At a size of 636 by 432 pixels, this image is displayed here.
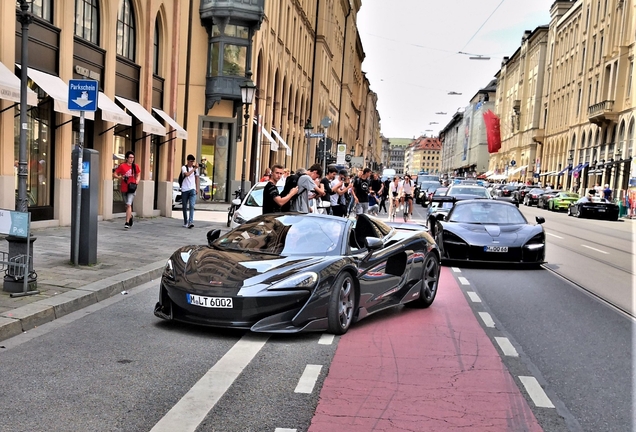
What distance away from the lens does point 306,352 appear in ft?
19.5

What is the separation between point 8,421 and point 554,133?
83808 mm

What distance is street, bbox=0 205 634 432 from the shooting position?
167 inches

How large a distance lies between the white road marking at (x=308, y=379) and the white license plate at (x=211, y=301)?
1054 millimetres

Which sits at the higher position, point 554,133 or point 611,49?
point 611,49

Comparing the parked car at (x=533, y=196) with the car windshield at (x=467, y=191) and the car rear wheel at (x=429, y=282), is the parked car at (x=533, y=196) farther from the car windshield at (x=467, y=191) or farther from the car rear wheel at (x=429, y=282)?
the car rear wheel at (x=429, y=282)

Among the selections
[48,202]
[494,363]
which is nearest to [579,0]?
[48,202]

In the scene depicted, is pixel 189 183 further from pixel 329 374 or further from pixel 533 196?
pixel 533 196

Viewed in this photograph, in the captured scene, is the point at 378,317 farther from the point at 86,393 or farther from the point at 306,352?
the point at 86,393

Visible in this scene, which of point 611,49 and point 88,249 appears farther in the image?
point 611,49

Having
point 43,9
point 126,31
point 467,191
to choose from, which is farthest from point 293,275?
point 467,191

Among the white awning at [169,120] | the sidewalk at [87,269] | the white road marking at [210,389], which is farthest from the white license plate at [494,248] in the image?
the white awning at [169,120]

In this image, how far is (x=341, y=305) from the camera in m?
6.58

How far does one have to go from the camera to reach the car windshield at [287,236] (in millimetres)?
6965

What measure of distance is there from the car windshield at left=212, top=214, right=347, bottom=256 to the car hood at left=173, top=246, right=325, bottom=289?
0.71 ft
